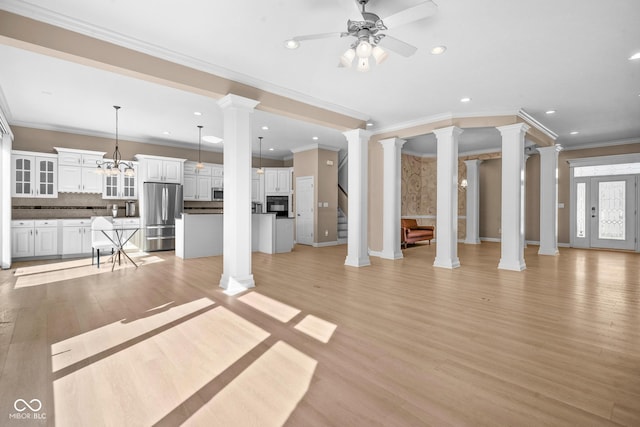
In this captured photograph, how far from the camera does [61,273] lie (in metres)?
5.32

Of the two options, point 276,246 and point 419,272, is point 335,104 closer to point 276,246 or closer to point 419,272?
point 419,272

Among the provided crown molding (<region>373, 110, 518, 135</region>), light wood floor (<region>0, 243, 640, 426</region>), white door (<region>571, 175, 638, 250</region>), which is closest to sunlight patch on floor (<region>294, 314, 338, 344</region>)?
light wood floor (<region>0, 243, 640, 426</region>)

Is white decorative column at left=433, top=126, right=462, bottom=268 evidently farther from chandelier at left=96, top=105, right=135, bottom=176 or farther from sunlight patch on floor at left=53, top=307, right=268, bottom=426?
chandelier at left=96, top=105, right=135, bottom=176

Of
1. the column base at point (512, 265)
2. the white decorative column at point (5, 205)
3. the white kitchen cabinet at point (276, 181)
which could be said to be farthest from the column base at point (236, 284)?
the white kitchen cabinet at point (276, 181)

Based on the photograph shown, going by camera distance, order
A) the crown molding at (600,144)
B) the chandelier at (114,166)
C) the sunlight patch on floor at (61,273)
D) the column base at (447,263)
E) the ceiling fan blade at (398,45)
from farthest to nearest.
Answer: the crown molding at (600,144)
the chandelier at (114,166)
the column base at (447,263)
the sunlight patch on floor at (61,273)
the ceiling fan blade at (398,45)

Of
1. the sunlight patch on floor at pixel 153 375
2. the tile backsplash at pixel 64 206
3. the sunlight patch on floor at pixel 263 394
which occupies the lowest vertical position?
the sunlight patch on floor at pixel 263 394

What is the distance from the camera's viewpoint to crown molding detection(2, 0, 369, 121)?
9.41 feet

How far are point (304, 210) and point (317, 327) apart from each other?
22.5 feet

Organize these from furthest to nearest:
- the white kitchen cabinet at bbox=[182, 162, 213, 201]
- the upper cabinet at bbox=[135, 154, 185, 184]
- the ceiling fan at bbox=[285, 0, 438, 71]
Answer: the white kitchen cabinet at bbox=[182, 162, 213, 201]
the upper cabinet at bbox=[135, 154, 185, 184]
the ceiling fan at bbox=[285, 0, 438, 71]

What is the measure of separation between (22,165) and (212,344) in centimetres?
709

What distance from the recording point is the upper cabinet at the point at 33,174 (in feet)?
21.8

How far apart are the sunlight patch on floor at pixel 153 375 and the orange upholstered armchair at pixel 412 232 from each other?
658cm

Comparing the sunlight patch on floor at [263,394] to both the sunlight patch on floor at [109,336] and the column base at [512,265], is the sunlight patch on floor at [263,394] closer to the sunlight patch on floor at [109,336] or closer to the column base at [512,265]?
the sunlight patch on floor at [109,336]

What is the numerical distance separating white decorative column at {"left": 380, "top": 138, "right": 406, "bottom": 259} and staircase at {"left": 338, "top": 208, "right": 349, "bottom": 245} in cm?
306
